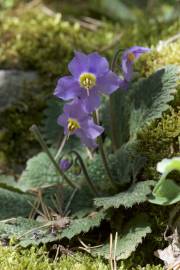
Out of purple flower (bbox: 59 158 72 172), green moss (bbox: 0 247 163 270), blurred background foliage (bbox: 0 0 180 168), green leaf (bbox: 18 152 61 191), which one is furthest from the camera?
blurred background foliage (bbox: 0 0 180 168)

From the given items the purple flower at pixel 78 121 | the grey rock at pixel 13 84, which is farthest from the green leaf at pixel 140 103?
the grey rock at pixel 13 84

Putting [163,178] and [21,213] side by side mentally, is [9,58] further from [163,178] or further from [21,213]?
[163,178]

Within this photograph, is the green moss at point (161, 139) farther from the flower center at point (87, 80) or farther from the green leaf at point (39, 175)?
the green leaf at point (39, 175)

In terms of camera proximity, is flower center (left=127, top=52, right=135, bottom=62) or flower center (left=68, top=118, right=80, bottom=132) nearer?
flower center (left=68, top=118, right=80, bottom=132)

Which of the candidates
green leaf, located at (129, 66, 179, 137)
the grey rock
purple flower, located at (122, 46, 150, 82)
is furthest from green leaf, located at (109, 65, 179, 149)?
the grey rock

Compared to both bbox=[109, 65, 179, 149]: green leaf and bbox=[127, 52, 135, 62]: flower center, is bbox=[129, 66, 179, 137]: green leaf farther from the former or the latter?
bbox=[127, 52, 135, 62]: flower center

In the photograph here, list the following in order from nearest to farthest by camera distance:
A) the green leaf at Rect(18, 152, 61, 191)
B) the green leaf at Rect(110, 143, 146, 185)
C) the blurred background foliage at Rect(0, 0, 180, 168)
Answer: the green leaf at Rect(110, 143, 146, 185), the green leaf at Rect(18, 152, 61, 191), the blurred background foliage at Rect(0, 0, 180, 168)
